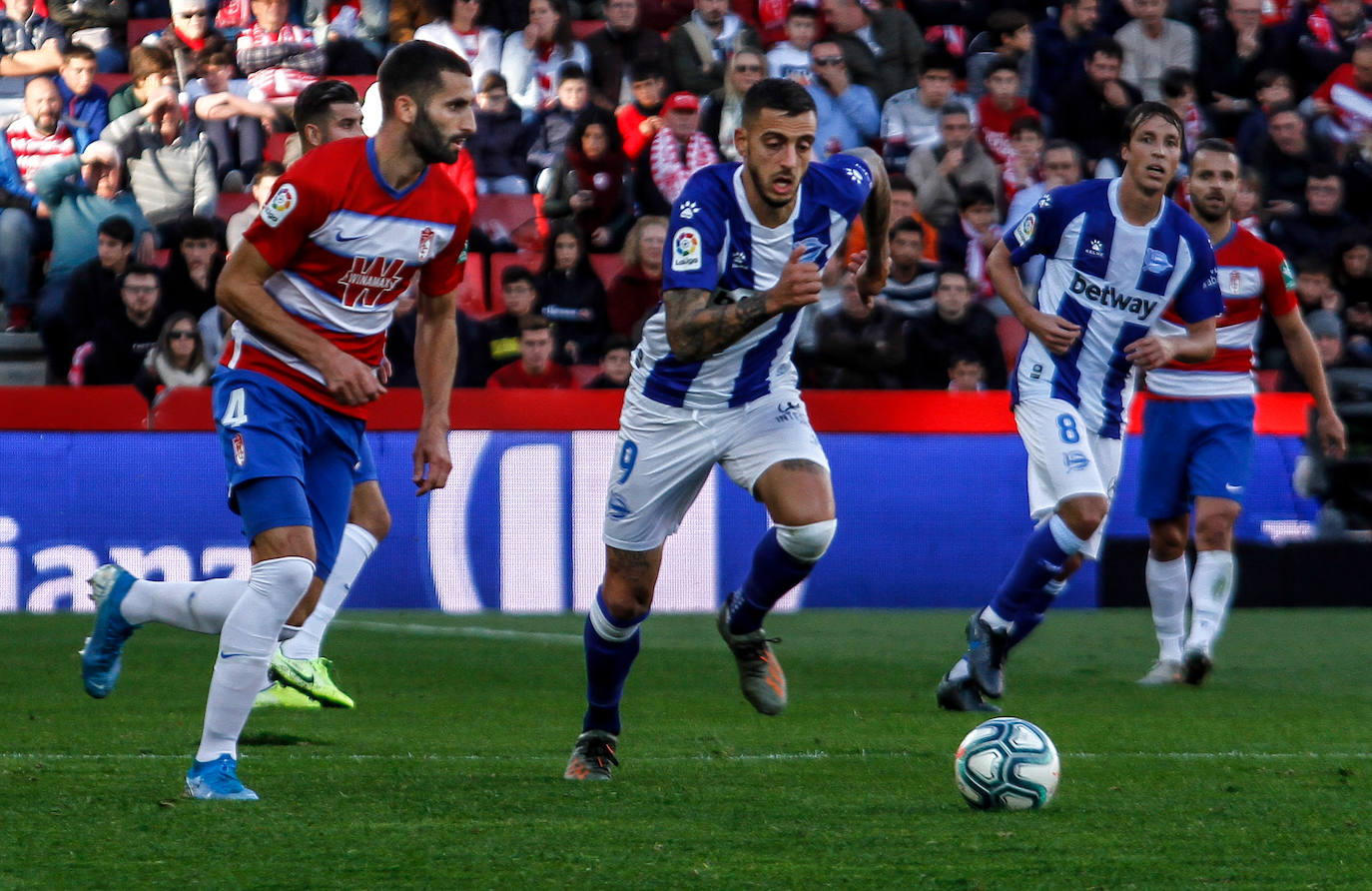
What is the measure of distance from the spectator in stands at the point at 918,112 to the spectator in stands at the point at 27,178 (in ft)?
21.2

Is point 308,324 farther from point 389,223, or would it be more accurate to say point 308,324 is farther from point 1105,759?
point 1105,759

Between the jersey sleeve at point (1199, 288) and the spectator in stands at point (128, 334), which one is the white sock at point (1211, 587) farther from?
the spectator in stands at point (128, 334)

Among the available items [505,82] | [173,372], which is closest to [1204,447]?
[173,372]

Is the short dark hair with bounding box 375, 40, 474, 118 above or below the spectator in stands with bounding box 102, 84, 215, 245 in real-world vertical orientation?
above

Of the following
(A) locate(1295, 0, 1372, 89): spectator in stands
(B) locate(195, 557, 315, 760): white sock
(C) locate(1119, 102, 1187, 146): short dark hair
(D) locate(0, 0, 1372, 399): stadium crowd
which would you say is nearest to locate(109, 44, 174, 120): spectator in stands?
(D) locate(0, 0, 1372, 399): stadium crowd

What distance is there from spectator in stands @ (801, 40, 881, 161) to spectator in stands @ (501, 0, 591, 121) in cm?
196

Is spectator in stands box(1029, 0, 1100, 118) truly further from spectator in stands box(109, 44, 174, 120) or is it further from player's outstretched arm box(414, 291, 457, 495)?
player's outstretched arm box(414, 291, 457, 495)

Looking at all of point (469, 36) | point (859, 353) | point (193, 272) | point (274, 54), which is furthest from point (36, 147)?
point (859, 353)

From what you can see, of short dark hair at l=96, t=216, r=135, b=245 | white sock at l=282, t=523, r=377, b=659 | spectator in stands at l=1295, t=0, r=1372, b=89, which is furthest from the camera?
spectator in stands at l=1295, t=0, r=1372, b=89

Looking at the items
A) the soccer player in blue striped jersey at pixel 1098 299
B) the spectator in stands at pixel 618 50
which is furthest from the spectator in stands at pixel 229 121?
the soccer player in blue striped jersey at pixel 1098 299

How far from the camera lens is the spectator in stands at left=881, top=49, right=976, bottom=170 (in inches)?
609

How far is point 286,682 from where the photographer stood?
761cm

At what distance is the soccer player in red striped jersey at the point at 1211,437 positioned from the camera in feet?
29.3

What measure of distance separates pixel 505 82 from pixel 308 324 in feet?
32.7
